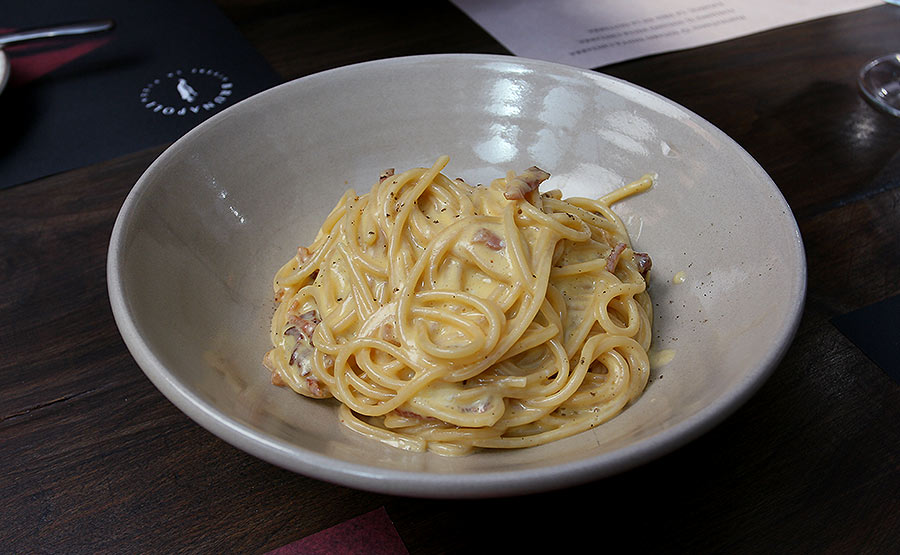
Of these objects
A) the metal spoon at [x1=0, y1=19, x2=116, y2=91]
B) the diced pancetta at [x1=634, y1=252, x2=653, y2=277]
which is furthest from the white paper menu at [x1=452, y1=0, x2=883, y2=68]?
the metal spoon at [x1=0, y1=19, x2=116, y2=91]

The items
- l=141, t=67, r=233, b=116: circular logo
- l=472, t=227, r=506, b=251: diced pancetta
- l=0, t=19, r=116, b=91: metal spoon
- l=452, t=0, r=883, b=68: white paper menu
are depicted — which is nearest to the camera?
l=472, t=227, r=506, b=251: diced pancetta

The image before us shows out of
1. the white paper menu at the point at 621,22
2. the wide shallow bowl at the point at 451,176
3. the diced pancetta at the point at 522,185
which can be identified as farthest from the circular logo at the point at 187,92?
the diced pancetta at the point at 522,185

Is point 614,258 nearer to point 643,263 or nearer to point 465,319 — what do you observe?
point 643,263

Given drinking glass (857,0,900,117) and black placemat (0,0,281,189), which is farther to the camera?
drinking glass (857,0,900,117)

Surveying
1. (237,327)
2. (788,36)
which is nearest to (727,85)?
(788,36)

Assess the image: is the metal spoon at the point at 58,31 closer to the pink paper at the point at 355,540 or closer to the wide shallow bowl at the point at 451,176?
the wide shallow bowl at the point at 451,176

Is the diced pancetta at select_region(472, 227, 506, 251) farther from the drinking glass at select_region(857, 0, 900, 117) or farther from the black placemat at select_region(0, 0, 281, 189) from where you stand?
the drinking glass at select_region(857, 0, 900, 117)

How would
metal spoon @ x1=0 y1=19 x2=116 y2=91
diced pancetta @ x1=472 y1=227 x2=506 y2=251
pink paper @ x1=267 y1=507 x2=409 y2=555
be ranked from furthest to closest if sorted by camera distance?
metal spoon @ x1=0 y1=19 x2=116 y2=91
diced pancetta @ x1=472 y1=227 x2=506 y2=251
pink paper @ x1=267 y1=507 x2=409 y2=555

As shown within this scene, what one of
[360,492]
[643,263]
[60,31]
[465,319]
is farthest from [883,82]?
[60,31]
